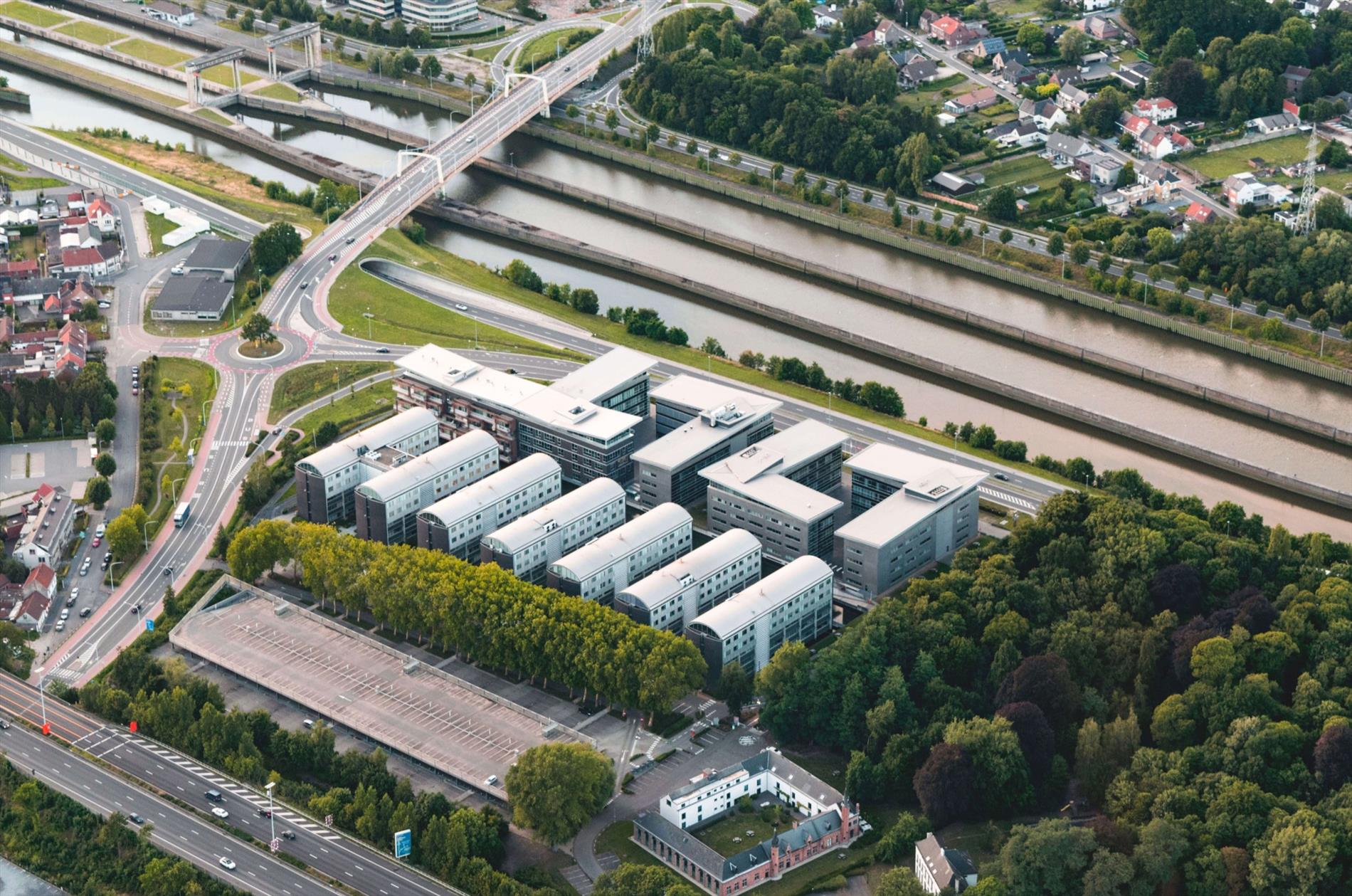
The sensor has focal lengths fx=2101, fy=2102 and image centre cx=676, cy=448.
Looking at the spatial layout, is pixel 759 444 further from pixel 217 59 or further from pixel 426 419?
pixel 217 59

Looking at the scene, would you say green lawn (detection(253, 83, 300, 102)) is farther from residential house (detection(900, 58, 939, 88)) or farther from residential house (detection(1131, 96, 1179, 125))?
residential house (detection(1131, 96, 1179, 125))

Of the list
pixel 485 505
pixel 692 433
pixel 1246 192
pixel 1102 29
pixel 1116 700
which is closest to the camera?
pixel 1116 700

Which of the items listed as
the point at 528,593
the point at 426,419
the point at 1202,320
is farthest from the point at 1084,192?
the point at 528,593

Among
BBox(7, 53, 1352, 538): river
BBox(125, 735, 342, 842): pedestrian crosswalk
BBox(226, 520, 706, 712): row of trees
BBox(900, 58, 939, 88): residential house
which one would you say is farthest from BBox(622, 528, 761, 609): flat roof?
BBox(900, 58, 939, 88): residential house

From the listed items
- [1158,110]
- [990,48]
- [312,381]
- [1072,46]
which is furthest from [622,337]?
[1072,46]

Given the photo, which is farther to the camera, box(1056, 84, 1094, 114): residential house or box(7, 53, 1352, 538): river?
box(1056, 84, 1094, 114): residential house

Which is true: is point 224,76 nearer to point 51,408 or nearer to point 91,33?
point 91,33

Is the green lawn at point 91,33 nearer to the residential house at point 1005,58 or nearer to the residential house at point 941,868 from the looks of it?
the residential house at point 1005,58
